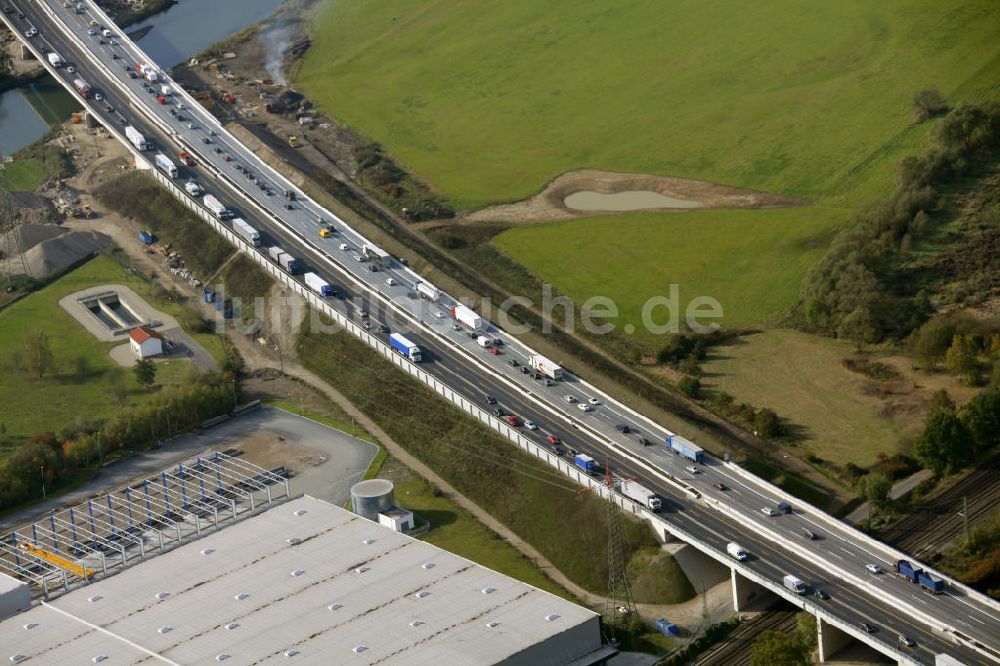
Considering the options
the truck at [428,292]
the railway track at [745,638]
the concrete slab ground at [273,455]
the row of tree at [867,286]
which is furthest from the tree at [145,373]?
the railway track at [745,638]

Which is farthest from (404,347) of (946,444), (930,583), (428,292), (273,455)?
(930,583)

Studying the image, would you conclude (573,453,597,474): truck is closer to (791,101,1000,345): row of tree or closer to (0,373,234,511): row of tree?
(791,101,1000,345): row of tree

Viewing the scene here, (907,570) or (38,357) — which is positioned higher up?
(38,357)

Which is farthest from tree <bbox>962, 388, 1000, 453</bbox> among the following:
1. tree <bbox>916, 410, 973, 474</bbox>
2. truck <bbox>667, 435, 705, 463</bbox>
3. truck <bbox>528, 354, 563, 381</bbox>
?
truck <bbox>528, 354, 563, 381</bbox>

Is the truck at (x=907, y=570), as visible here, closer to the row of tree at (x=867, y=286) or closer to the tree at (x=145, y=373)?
the row of tree at (x=867, y=286)

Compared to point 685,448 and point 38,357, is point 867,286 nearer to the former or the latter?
point 685,448

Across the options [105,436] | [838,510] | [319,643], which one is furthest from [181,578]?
[838,510]
